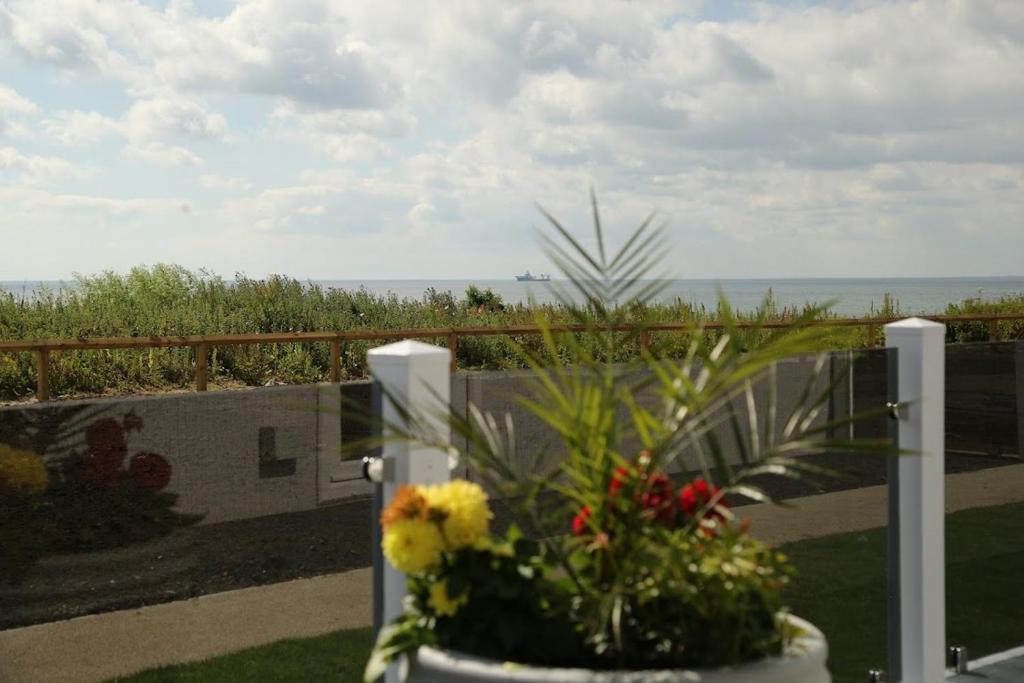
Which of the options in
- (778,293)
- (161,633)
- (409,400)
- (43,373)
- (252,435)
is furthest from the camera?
(778,293)

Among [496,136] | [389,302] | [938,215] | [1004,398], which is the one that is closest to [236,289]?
[389,302]

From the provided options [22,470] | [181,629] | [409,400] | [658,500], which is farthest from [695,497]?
[22,470]

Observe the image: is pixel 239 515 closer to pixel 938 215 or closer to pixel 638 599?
pixel 638 599

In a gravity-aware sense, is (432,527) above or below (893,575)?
above

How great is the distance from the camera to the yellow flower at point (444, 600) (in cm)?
189

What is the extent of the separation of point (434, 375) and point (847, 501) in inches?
69.9

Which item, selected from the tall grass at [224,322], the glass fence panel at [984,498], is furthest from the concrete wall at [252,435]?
the tall grass at [224,322]

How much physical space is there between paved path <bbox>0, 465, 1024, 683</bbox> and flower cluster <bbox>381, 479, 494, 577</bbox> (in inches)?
42.3

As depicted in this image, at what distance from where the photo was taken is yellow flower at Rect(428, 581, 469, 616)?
1.89 metres

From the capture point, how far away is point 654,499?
1.97 metres

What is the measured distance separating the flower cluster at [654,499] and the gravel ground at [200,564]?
115cm

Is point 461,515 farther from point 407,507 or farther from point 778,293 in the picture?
point 778,293

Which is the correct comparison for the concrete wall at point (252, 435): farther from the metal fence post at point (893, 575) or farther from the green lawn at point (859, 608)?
the metal fence post at point (893, 575)

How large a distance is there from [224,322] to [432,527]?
323 inches
